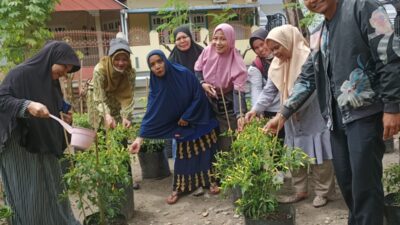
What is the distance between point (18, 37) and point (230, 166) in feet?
13.3

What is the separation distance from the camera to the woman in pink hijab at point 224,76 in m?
3.80

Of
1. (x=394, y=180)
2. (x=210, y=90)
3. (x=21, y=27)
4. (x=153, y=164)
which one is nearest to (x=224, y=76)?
(x=210, y=90)

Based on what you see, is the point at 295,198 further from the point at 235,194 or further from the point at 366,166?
the point at 366,166

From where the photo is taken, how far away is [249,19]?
47.6ft

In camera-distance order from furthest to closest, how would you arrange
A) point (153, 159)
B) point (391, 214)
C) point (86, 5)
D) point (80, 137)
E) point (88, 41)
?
point (86, 5) → point (88, 41) → point (153, 159) → point (391, 214) → point (80, 137)

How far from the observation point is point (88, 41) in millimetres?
12031

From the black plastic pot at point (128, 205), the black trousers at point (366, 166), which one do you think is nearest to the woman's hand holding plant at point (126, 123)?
the black plastic pot at point (128, 205)

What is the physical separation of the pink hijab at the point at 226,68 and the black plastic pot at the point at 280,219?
1337 millimetres

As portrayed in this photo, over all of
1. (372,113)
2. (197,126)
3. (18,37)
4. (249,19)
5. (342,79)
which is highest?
(249,19)

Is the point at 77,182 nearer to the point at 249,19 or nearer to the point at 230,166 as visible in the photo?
the point at 230,166

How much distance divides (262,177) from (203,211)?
1.24m

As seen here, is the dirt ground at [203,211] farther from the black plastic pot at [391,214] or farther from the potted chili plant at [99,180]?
the potted chili plant at [99,180]

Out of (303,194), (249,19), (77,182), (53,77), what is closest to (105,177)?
(77,182)

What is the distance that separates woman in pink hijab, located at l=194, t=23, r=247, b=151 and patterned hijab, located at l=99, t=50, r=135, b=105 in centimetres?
71
